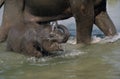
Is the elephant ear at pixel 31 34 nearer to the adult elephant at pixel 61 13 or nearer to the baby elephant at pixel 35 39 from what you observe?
the baby elephant at pixel 35 39

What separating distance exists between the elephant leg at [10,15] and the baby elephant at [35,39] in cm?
70

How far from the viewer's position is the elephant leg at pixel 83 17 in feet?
22.3

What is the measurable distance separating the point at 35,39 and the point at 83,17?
3.06 feet

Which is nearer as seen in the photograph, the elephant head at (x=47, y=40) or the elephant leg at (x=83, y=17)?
the elephant head at (x=47, y=40)

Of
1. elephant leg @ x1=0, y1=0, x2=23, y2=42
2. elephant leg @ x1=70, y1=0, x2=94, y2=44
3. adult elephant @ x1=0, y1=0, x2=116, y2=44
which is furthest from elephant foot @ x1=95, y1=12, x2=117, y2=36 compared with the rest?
elephant leg @ x1=0, y1=0, x2=23, y2=42

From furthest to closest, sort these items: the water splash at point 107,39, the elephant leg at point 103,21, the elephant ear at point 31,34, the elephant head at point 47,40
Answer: the elephant leg at point 103,21 → the water splash at point 107,39 → the elephant ear at point 31,34 → the elephant head at point 47,40

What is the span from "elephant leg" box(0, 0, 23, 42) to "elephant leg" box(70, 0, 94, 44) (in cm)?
104

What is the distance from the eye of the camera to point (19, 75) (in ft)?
17.0

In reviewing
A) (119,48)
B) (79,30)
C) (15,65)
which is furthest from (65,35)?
(15,65)

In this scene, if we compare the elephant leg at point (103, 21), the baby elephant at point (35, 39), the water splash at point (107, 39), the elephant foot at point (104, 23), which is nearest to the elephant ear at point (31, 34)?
the baby elephant at point (35, 39)

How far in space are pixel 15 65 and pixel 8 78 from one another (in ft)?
2.26

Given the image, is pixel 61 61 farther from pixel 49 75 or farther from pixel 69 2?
pixel 69 2

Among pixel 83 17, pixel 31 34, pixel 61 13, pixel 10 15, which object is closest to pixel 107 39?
pixel 83 17

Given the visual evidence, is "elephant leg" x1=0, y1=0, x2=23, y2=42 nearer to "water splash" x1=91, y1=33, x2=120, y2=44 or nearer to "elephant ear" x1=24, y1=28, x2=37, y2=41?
"elephant ear" x1=24, y1=28, x2=37, y2=41
